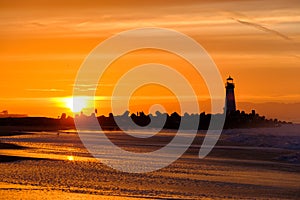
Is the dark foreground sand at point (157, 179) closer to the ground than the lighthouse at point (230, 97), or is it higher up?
closer to the ground

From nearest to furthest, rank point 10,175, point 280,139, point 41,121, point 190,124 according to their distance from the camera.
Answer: point 10,175
point 280,139
point 190,124
point 41,121

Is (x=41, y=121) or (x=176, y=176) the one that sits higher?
(x=41, y=121)

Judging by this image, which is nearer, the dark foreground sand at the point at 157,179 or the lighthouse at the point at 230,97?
the dark foreground sand at the point at 157,179

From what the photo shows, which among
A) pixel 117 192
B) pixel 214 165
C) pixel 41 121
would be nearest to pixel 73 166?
pixel 214 165

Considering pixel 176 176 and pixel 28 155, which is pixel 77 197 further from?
pixel 28 155

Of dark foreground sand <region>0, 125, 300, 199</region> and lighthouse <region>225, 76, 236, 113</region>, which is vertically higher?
lighthouse <region>225, 76, 236, 113</region>

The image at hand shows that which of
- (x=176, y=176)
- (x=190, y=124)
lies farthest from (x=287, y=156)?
Result: (x=190, y=124)

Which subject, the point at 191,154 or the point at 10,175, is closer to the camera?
the point at 10,175

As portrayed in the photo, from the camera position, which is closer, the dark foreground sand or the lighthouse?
the dark foreground sand

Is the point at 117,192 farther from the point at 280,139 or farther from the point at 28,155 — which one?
the point at 280,139

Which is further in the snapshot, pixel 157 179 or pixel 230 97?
pixel 230 97

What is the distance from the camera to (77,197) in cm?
1933

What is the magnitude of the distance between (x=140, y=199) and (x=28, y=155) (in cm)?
1764

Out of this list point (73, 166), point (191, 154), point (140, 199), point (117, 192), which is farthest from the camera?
point (191, 154)
